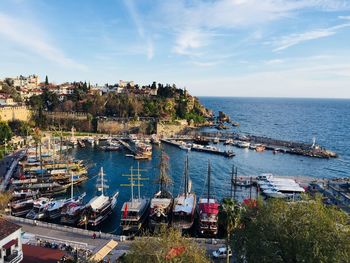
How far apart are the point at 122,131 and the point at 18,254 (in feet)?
234

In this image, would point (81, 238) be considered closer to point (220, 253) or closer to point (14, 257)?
Result: point (14, 257)

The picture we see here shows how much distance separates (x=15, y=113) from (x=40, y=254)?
233 ft

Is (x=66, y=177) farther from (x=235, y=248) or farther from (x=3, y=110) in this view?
(x=3, y=110)

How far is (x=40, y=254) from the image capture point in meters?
21.9

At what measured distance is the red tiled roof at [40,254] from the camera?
20919 mm

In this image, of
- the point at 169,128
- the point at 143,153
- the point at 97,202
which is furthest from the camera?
the point at 169,128

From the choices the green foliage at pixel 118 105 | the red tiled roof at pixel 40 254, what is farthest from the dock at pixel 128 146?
the red tiled roof at pixel 40 254

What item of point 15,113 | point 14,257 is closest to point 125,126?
point 15,113

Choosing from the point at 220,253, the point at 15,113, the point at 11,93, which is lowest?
the point at 220,253

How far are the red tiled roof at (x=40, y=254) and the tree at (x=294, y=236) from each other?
1168cm

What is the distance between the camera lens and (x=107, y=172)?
2140 inches

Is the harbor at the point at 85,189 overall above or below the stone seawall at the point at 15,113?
below

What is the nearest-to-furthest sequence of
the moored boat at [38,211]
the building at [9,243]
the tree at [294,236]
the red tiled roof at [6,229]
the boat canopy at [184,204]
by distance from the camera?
the tree at [294,236] < the building at [9,243] < the red tiled roof at [6,229] < the boat canopy at [184,204] < the moored boat at [38,211]

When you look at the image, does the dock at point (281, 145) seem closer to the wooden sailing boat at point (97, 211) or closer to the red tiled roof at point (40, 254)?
the wooden sailing boat at point (97, 211)
